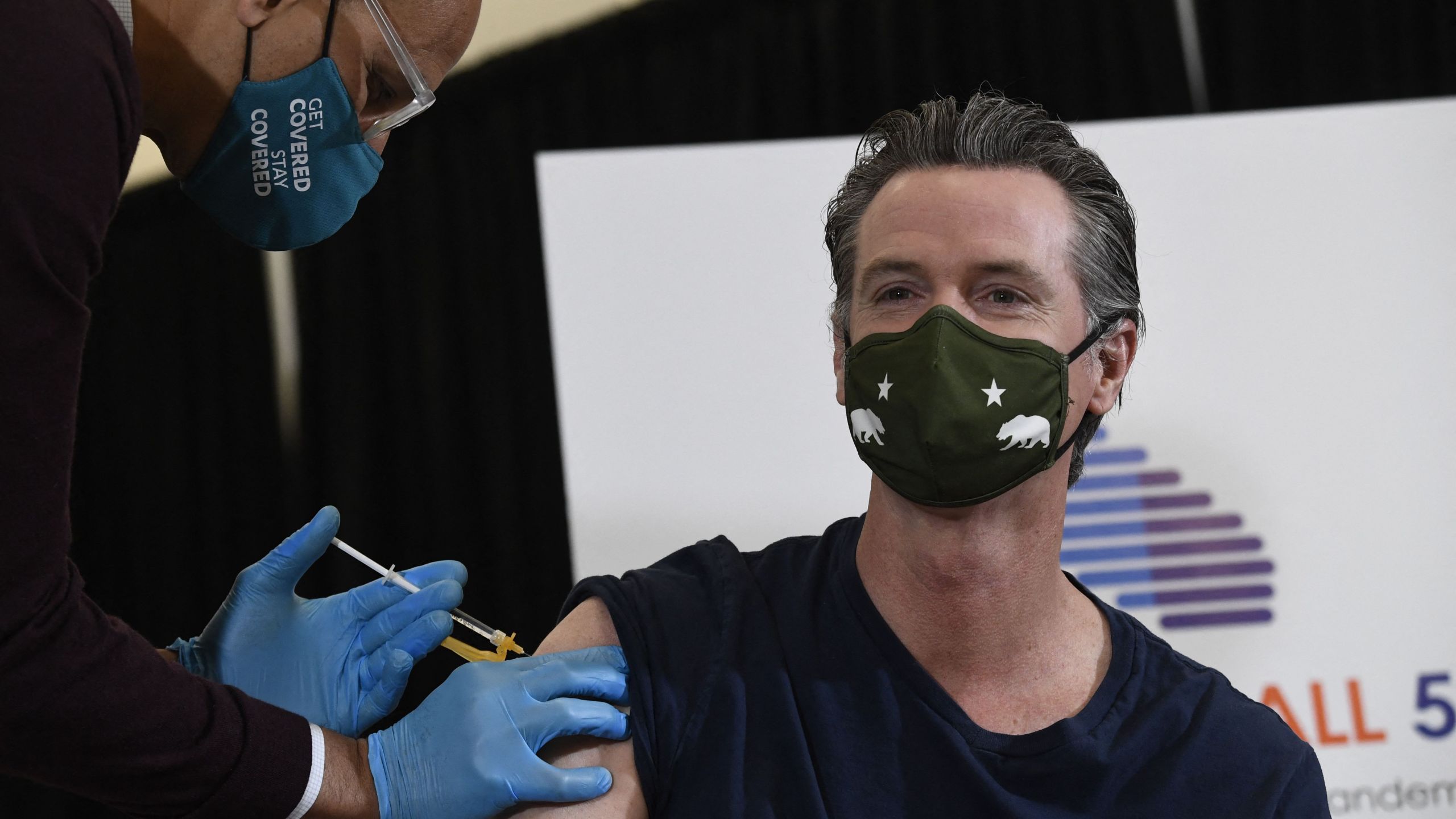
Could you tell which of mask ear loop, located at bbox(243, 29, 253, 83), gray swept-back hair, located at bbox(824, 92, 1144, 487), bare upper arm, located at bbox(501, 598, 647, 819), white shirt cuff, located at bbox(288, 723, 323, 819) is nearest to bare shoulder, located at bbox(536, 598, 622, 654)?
bare upper arm, located at bbox(501, 598, 647, 819)

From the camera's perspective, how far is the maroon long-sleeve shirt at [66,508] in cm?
91

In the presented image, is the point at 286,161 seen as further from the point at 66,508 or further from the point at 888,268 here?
the point at 888,268

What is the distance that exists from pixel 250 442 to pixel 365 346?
41cm

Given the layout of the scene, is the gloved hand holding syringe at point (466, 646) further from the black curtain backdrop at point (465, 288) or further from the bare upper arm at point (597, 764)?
the black curtain backdrop at point (465, 288)

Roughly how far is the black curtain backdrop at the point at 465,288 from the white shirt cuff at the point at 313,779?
1.82 metres

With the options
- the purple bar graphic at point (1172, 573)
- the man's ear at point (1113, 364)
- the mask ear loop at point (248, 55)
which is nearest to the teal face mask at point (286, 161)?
the mask ear loop at point (248, 55)

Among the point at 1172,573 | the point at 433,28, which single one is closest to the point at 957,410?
the point at 433,28

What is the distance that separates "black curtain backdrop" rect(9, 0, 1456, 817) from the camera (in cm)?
307

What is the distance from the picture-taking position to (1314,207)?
9.48 ft

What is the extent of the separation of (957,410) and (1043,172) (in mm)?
402

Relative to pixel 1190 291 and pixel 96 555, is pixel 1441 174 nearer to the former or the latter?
pixel 1190 291

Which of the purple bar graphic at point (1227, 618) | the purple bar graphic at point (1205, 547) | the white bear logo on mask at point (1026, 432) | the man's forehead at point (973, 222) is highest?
the man's forehead at point (973, 222)

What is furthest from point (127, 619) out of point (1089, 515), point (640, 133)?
point (1089, 515)

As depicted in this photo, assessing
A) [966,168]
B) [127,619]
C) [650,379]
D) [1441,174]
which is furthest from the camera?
[127,619]
